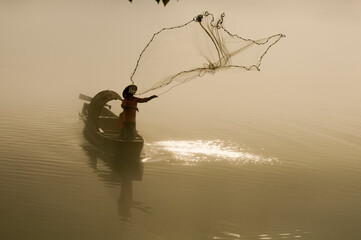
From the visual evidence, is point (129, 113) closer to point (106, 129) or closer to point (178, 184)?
point (178, 184)

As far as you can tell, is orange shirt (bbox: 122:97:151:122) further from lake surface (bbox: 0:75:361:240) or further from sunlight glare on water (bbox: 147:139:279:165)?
sunlight glare on water (bbox: 147:139:279:165)

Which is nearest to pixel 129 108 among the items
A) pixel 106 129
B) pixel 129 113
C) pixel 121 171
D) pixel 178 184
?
pixel 129 113

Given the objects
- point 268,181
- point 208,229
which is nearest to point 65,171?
point 208,229

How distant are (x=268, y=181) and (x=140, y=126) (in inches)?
399

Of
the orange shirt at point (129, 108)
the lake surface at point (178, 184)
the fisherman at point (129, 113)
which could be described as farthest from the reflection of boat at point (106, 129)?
the orange shirt at point (129, 108)

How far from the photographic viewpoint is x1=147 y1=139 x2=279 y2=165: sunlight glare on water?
16078 millimetres

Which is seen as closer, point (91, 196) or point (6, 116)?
point (91, 196)

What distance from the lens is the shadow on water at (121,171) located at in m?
11.0

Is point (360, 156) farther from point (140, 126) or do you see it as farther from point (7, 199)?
point (7, 199)

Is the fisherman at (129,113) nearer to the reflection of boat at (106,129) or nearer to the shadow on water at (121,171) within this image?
the reflection of boat at (106,129)

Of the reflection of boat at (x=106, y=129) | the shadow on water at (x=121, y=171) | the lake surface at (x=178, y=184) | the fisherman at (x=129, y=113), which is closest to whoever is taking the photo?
the lake surface at (x=178, y=184)

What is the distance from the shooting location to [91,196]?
11.2m

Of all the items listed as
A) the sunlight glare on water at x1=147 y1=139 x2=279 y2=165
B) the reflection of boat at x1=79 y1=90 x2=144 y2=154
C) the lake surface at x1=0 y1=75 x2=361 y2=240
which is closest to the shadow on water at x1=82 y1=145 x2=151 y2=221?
Result: the lake surface at x1=0 y1=75 x2=361 y2=240

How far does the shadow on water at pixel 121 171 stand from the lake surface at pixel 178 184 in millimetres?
33
